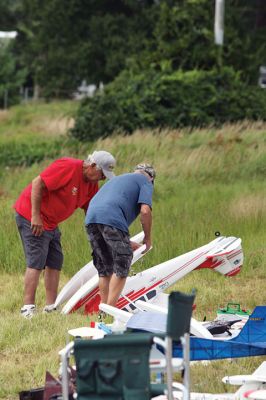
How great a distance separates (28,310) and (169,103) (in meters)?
15.6

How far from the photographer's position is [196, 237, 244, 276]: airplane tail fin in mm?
8531

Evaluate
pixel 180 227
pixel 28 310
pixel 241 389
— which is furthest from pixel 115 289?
pixel 180 227

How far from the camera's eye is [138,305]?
7.49 metres

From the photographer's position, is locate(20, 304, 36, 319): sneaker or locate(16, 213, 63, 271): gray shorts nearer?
locate(20, 304, 36, 319): sneaker

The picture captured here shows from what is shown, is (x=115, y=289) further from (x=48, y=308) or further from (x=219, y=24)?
(x=219, y=24)

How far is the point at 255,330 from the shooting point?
22.4 ft

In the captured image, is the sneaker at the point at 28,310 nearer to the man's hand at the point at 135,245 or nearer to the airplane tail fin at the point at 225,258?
the man's hand at the point at 135,245

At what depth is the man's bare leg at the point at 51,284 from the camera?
9039 millimetres

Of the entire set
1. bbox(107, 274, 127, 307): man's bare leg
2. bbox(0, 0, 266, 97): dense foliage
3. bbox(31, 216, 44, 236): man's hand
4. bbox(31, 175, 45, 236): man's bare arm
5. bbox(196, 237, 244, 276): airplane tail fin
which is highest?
bbox(31, 175, 45, 236): man's bare arm

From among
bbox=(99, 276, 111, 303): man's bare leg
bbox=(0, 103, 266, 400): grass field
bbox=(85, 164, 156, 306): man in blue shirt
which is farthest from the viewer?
bbox=(99, 276, 111, 303): man's bare leg

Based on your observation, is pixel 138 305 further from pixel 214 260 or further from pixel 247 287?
pixel 247 287

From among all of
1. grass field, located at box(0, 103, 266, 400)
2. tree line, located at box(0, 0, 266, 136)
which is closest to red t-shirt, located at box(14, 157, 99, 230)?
grass field, located at box(0, 103, 266, 400)

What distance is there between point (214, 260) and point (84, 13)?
114ft

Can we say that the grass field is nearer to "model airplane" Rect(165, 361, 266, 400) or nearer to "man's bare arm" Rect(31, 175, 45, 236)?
"model airplane" Rect(165, 361, 266, 400)
